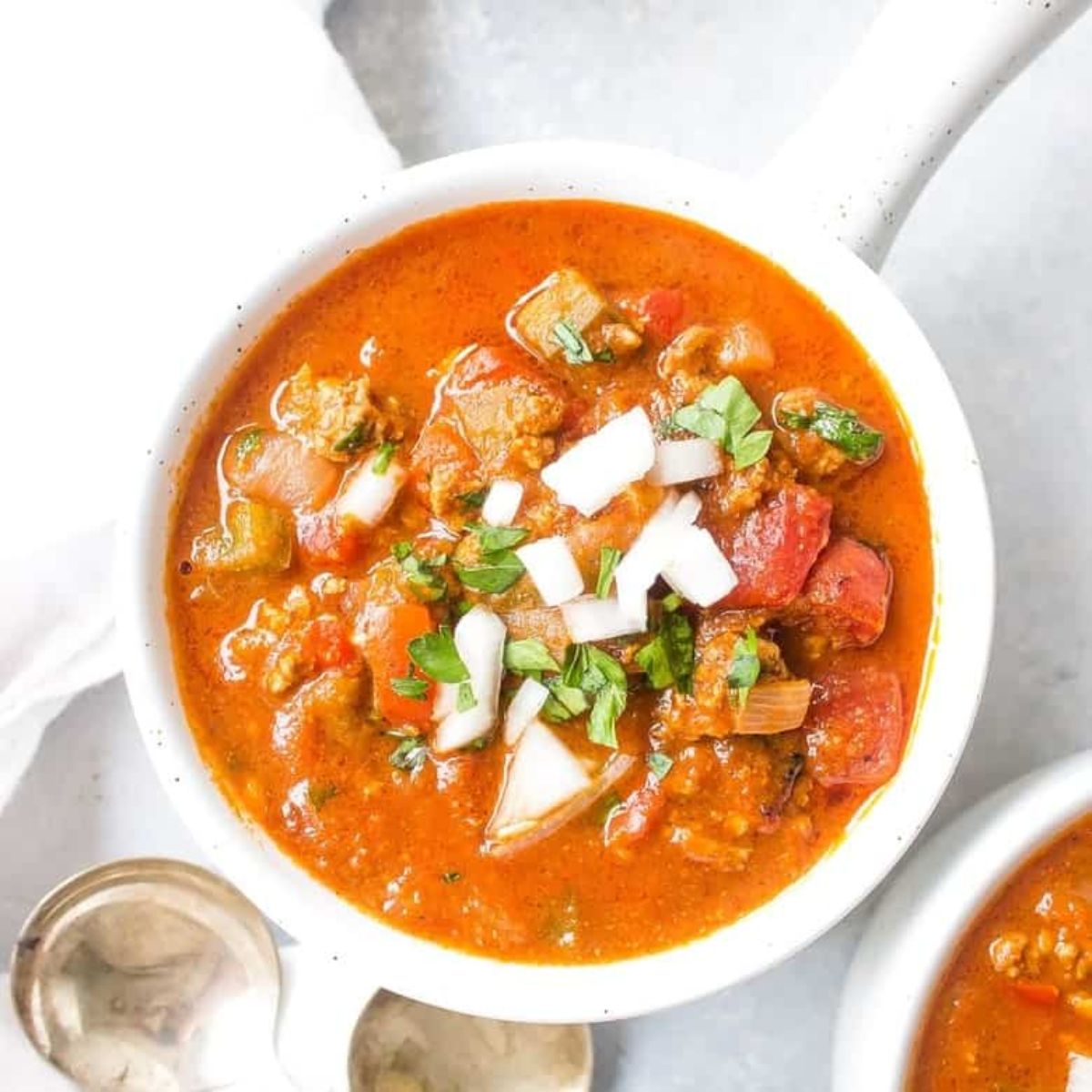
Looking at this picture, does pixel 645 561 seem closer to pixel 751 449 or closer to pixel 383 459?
pixel 751 449

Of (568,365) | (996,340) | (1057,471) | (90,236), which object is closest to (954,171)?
(996,340)

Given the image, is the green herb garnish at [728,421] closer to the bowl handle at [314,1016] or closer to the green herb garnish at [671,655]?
the green herb garnish at [671,655]

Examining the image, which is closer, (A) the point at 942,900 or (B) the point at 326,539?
(B) the point at 326,539

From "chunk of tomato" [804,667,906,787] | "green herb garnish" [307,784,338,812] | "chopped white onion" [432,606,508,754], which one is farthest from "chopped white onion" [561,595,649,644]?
"green herb garnish" [307,784,338,812]

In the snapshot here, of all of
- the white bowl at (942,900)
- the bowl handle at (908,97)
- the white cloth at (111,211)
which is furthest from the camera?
the white cloth at (111,211)

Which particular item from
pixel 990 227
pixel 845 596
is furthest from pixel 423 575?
pixel 990 227

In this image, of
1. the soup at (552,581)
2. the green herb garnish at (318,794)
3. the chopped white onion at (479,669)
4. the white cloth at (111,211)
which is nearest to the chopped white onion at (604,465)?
the soup at (552,581)

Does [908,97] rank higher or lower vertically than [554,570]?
higher
